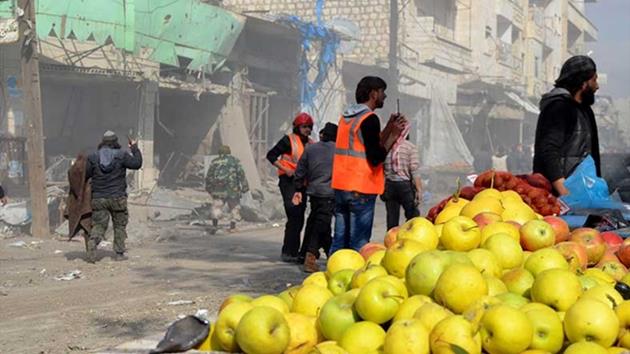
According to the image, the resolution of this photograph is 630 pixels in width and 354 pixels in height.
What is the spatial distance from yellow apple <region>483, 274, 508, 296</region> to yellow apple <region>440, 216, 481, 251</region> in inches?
13.8

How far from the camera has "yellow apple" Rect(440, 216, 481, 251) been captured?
11.9ft

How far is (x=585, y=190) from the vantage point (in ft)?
17.9

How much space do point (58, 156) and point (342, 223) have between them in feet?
41.2

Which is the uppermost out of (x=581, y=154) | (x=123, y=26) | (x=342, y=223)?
(x=123, y=26)

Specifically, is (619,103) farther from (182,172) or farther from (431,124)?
(182,172)

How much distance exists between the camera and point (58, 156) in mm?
18156

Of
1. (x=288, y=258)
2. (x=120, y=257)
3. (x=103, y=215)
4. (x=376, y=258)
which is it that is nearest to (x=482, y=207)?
(x=376, y=258)

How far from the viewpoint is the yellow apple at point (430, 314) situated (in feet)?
9.57

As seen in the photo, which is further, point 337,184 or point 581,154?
point 337,184

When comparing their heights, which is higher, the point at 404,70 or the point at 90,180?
the point at 404,70

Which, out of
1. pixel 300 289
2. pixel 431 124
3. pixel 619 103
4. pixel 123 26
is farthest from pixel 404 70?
pixel 619 103

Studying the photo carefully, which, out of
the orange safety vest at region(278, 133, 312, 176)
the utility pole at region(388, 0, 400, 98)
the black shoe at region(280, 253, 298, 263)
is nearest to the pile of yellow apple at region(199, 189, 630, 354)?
the orange safety vest at region(278, 133, 312, 176)

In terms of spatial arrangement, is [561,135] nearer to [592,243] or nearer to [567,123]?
[567,123]

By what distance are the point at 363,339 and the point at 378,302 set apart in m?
0.17
